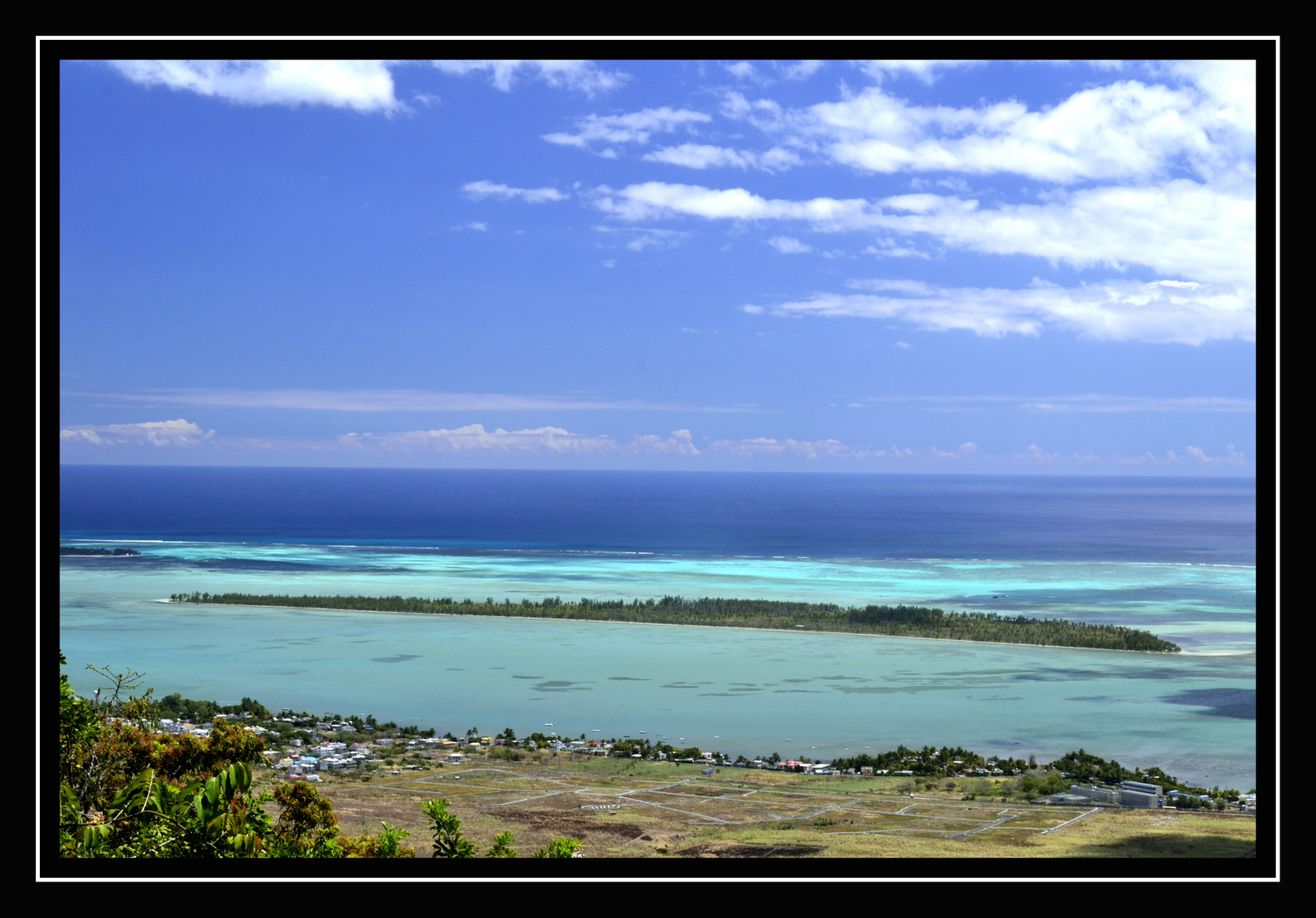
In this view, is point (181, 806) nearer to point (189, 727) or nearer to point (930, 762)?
point (189, 727)

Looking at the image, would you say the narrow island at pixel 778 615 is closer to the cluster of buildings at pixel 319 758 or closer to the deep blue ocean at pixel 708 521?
the cluster of buildings at pixel 319 758

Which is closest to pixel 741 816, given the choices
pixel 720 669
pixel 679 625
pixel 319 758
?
pixel 319 758

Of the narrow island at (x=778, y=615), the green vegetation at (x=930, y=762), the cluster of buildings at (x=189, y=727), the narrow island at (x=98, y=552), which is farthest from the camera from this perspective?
the narrow island at (x=98, y=552)

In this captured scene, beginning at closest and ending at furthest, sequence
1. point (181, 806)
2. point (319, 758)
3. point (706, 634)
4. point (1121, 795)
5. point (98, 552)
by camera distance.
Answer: point (181, 806), point (1121, 795), point (319, 758), point (706, 634), point (98, 552)

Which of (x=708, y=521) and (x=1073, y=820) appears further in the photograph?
(x=708, y=521)

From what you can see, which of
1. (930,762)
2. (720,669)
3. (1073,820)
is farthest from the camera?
(720,669)

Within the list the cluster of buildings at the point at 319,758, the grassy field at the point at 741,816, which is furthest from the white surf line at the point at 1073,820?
the cluster of buildings at the point at 319,758

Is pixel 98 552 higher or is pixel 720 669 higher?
pixel 98 552

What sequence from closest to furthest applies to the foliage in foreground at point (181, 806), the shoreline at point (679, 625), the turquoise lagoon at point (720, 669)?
1. the foliage in foreground at point (181, 806)
2. the turquoise lagoon at point (720, 669)
3. the shoreline at point (679, 625)
